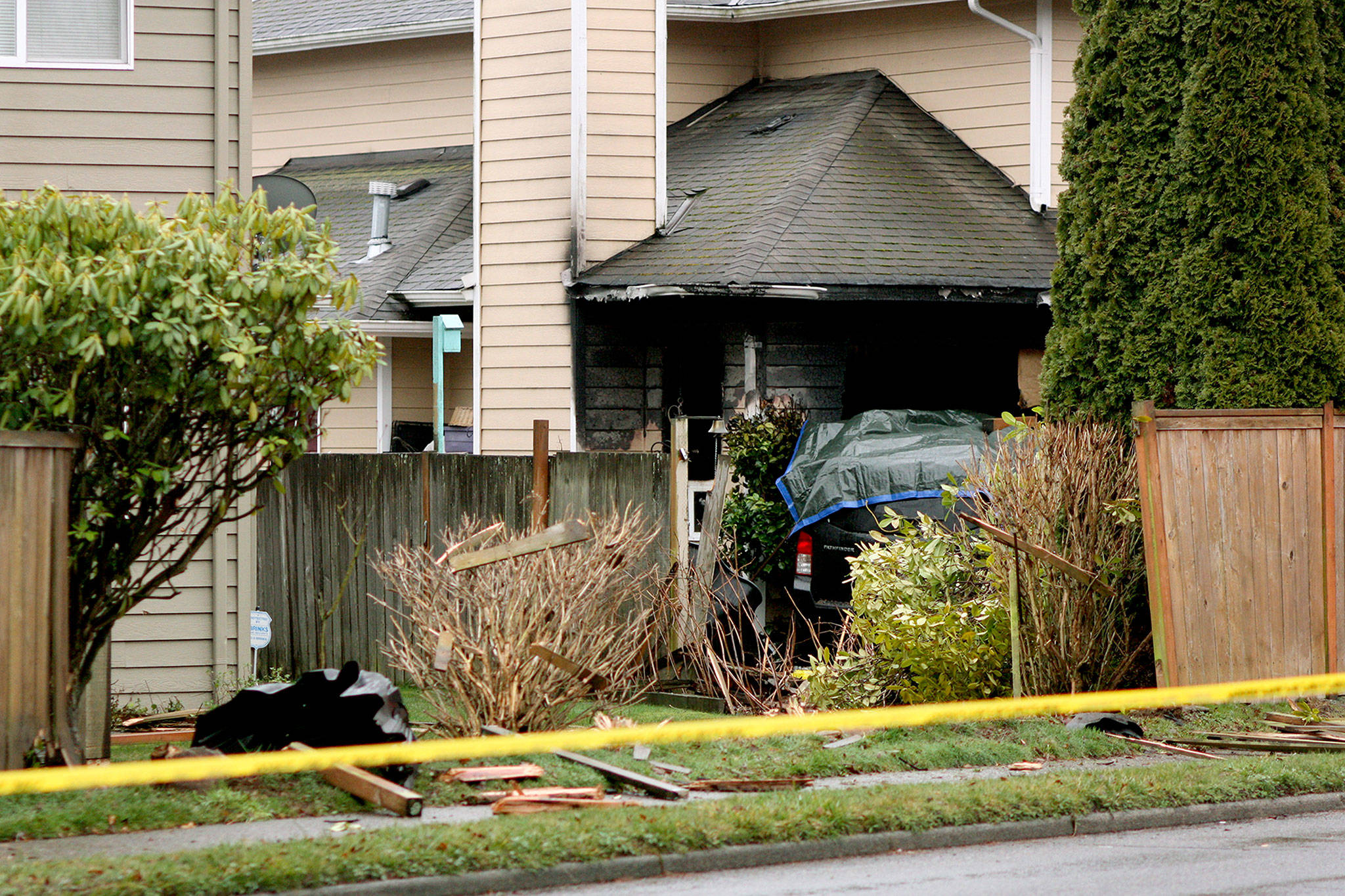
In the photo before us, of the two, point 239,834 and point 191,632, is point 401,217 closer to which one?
point 191,632

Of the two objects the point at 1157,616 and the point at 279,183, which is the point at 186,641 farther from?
the point at 1157,616

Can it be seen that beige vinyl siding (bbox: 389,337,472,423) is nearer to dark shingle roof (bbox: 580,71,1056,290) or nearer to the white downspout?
dark shingle roof (bbox: 580,71,1056,290)

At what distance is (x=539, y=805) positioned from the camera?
23.7 ft

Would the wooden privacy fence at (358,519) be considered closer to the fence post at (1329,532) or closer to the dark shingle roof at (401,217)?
the fence post at (1329,532)

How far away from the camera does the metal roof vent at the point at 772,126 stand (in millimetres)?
19172

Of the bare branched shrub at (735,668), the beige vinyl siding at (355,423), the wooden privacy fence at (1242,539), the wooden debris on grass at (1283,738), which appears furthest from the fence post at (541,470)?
the beige vinyl siding at (355,423)

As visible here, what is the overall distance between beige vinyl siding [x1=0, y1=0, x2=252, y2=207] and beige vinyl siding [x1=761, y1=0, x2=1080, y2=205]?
35.8 ft

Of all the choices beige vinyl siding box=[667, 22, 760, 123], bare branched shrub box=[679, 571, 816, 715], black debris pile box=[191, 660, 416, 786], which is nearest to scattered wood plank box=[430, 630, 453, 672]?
black debris pile box=[191, 660, 416, 786]

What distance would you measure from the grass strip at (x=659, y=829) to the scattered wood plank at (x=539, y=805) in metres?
0.14

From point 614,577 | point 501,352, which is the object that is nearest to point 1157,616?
point 614,577

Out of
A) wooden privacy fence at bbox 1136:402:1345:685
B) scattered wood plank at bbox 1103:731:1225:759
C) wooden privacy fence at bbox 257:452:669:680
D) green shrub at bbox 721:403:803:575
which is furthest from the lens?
green shrub at bbox 721:403:803:575

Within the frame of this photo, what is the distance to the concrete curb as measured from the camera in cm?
619

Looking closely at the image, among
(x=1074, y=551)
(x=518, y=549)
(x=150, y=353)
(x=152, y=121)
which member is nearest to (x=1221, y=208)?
(x=1074, y=551)

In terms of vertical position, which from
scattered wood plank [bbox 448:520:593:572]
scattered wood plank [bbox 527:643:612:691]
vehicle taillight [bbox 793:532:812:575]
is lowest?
scattered wood plank [bbox 527:643:612:691]
